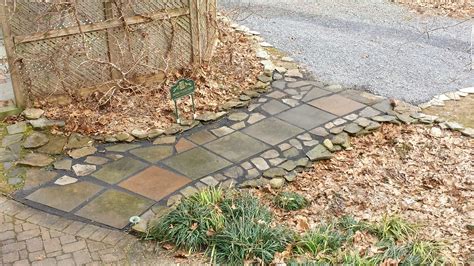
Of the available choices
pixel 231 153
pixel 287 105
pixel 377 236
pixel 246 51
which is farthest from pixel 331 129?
pixel 246 51

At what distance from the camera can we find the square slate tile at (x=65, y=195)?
14.5 feet

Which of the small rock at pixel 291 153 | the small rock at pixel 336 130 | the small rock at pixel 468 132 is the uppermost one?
the small rock at pixel 336 130

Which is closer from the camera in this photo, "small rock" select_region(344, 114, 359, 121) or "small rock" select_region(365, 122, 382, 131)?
"small rock" select_region(365, 122, 382, 131)

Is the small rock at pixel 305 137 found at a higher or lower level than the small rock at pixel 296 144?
higher

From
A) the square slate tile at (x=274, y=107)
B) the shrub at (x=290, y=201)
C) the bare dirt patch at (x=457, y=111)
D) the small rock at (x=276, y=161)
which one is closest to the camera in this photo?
the shrub at (x=290, y=201)

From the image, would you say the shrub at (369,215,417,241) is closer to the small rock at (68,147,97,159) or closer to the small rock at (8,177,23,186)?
the small rock at (68,147,97,159)

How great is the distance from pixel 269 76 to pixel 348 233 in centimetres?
312

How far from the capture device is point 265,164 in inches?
197

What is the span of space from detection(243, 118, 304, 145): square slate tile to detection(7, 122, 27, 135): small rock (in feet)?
7.59

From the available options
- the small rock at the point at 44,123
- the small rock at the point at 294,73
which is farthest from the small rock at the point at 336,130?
the small rock at the point at 44,123

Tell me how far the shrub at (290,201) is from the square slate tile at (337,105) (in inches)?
68.3

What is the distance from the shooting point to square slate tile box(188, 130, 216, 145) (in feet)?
17.6

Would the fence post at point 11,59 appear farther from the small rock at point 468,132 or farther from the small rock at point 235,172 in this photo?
the small rock at point 468,132

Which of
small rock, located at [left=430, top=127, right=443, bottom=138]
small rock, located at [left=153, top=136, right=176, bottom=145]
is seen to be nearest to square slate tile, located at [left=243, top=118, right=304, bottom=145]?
small rock, located at [left=153, top=136, right=176, bottom=145]
